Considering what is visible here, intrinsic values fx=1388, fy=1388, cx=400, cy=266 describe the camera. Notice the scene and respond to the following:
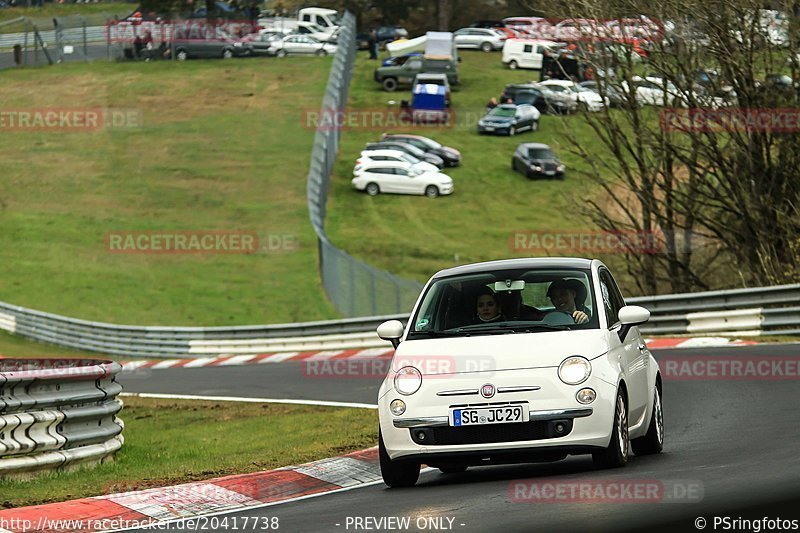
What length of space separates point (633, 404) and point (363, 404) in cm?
826

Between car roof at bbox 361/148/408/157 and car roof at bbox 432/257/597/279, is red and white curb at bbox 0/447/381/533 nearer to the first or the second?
car roof at bbox 432/257/597/279

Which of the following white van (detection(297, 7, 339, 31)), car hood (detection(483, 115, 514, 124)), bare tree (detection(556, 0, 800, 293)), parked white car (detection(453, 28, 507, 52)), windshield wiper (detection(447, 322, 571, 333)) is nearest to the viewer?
windshield wiper (detection(447, 322, 571, 333))

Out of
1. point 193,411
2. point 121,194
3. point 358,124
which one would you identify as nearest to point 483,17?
point 358,124

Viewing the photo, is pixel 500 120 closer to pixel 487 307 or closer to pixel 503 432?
pixel 487 307

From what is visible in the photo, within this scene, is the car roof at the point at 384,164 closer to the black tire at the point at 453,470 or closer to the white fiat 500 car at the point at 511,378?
the black tire at the point at 453,470

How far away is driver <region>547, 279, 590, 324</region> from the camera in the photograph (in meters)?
9.73

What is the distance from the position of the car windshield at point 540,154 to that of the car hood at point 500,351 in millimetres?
48673

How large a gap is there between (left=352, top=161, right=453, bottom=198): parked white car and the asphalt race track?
4094cm

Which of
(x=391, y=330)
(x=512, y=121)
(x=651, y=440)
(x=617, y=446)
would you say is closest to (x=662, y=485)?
(x=617, y=446)

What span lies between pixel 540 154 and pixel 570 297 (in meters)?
48.4

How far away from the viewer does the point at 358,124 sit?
67.4m

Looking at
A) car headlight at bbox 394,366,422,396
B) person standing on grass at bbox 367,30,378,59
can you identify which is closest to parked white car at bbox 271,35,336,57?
person standing on grass at bbox 367,30,378,59

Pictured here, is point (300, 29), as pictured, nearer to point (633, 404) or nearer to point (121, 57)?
point (121, 57)

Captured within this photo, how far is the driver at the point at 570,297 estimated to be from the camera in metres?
9.73
